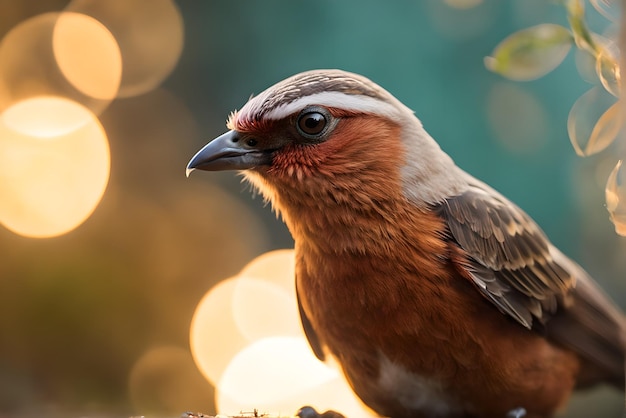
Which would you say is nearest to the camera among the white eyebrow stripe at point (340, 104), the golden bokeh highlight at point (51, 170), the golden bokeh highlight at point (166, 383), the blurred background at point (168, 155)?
the white eyebrow stripe at point (340, 104)

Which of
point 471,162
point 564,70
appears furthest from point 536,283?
point 564,70

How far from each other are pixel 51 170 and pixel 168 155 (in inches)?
13.7

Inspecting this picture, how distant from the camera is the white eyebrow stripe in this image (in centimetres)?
120

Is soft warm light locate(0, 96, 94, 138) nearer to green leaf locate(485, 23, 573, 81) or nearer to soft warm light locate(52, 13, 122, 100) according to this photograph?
soft warm light locate(52, 13, 122, 100)

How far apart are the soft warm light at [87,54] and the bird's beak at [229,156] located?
0.82 meters

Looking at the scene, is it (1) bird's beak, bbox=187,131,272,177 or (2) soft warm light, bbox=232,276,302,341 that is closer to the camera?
(1) bird's beak, bbox=187,131,272,177

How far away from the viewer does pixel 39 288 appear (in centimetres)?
206

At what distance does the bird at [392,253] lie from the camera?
121 cm

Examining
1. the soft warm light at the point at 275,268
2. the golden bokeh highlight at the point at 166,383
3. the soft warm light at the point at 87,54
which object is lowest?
the golden bokeh highlight at the point at 166,383

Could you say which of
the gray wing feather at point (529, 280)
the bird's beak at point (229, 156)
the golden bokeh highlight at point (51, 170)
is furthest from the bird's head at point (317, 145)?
the golden bokeh highlight at point (51, 170)

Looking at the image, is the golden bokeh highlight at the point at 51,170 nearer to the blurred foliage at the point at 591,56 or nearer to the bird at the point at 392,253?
the bird at the point at 392,253

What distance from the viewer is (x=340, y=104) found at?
125 cm

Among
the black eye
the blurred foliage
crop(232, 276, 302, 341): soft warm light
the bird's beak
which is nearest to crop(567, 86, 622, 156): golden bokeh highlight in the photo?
the blurred foliage

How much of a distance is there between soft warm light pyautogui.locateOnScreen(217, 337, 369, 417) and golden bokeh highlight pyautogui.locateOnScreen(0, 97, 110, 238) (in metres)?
0.68
